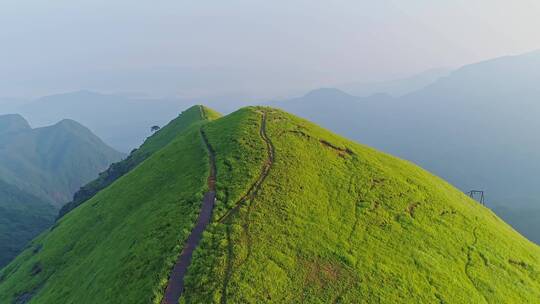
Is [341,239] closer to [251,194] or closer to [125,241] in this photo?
[251,194]

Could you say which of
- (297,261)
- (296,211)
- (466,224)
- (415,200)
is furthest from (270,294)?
(466,224)

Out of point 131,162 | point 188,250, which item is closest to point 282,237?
point 188,250

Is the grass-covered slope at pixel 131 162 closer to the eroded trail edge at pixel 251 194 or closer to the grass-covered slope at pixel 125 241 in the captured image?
the grass-covered slope at pixel 125 241

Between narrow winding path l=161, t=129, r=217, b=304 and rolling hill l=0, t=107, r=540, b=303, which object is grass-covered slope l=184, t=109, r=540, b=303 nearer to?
rolling hill l=0, t=107, r=540, b=303

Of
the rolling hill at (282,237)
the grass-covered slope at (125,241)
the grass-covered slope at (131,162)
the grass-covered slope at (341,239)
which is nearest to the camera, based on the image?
the grass-covered slope at (341,239)

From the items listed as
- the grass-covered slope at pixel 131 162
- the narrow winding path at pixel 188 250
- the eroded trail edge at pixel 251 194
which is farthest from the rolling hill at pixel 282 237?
the grass-covered slope at pixel 131 162

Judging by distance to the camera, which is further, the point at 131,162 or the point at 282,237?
the point at 131,162

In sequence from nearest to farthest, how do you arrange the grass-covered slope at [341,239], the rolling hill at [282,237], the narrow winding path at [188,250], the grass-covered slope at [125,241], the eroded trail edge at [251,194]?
the narrow winding path at [188,250] → the eroded trail edge at [251,194] → the grass-covered slope at [341,239] → the rolling hill at [282,237] → the grass-covered slope at [125,241]
